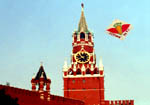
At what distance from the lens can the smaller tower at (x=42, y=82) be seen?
120 ft

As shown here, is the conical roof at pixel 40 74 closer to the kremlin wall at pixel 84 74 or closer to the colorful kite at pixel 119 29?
the kremlin wall at pixel 84 74

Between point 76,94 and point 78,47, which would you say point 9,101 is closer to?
point 76,94

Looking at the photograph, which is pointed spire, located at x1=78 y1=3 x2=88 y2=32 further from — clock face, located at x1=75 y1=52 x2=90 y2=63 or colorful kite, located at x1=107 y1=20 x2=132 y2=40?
colorful kite, located at x1=107 y1=20 x2=132 y2=40

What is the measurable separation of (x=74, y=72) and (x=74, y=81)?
1563mm

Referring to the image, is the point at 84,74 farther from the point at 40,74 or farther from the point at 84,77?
the point at 40,74

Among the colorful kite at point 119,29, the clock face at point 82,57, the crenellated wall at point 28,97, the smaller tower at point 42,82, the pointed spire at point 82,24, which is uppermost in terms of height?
the pointed spire at point 82,24

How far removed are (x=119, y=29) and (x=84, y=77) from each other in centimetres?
2879

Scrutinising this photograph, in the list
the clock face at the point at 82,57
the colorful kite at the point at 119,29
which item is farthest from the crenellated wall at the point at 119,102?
the colorful kite at the point at 119,29

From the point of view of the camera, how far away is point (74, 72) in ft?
185

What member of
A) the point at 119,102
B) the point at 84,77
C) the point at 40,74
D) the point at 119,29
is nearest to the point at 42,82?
the point at 40,74

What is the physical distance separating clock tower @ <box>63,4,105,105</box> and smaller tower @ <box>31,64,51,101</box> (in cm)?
1549

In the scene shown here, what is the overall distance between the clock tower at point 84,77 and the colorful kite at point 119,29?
90.8 ft

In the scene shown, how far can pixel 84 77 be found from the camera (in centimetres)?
5581

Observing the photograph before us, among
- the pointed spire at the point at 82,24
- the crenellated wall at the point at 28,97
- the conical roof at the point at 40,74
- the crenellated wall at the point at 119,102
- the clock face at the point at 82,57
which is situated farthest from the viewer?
the pointed spire at the point at 82,24
